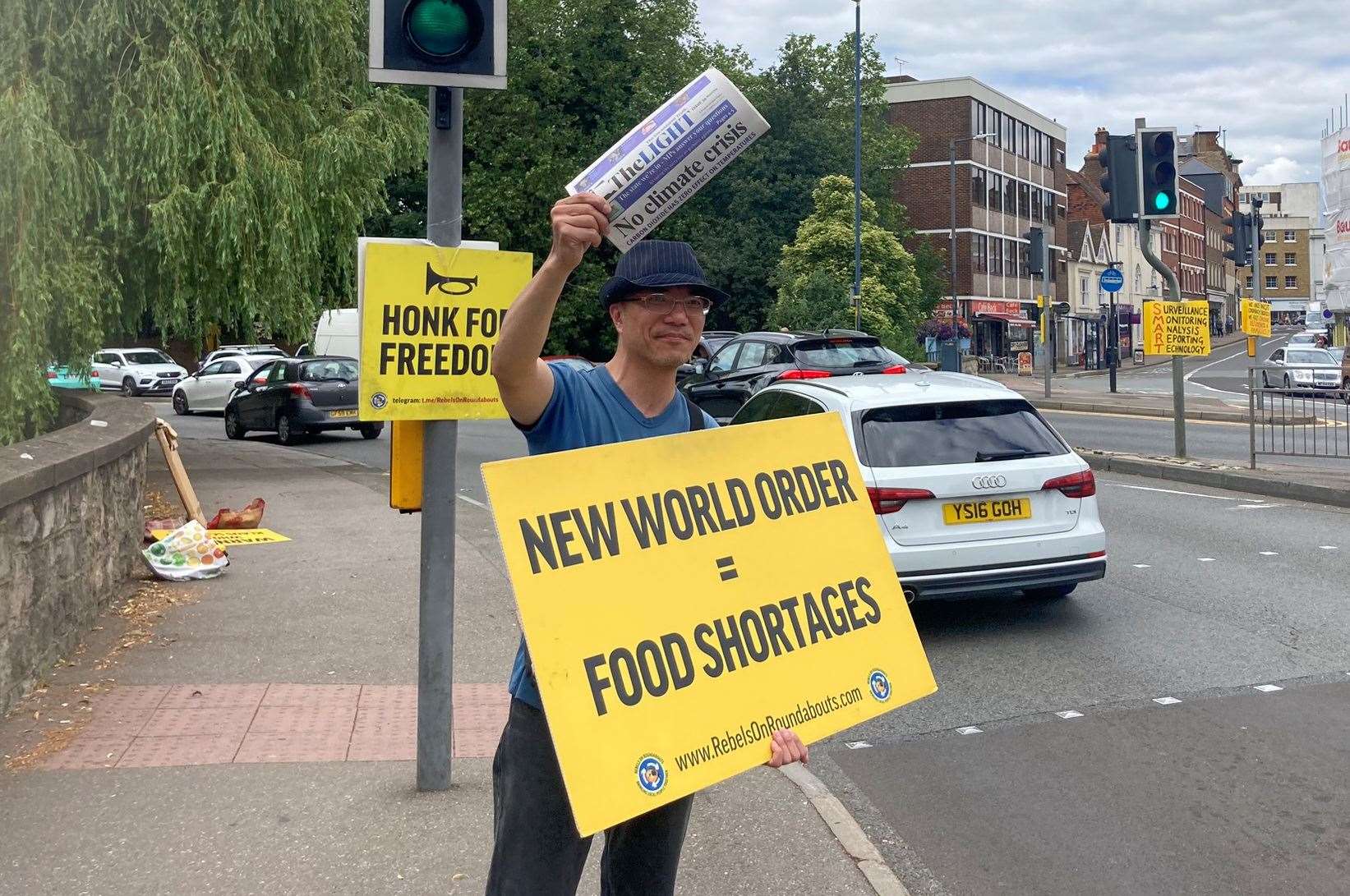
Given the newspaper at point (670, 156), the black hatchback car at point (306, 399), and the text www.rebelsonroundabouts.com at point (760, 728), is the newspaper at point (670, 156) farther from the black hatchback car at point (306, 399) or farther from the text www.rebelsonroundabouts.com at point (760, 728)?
the black hatchback car at point (306, 399)

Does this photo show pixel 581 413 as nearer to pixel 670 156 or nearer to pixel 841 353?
pixel 670 156

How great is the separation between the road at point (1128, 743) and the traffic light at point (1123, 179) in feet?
22.4

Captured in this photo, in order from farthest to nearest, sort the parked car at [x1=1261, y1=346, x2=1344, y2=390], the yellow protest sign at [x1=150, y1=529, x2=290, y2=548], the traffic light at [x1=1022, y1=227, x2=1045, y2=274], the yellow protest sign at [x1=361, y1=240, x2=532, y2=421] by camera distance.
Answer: the traffic light at [x1=1022, y1=227, x2=1045, y2=274]
the parked car at [x1=1261, y1=346, x2=1344, y2=390]
the yellow protest sign at [x1=150, y1=529, x2=290, y2=548]
the yellow protest sign at [x1=361, y1=240, x2=532, y2=421]

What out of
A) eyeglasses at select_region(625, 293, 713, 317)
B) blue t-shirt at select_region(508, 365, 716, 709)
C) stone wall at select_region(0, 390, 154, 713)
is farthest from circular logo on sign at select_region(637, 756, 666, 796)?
stone wall at select_region(0, 390, 154, 713)

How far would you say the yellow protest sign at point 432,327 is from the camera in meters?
4.73

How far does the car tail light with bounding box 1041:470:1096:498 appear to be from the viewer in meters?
8.02

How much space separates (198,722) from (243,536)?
225 inches

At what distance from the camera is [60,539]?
674 centimetres

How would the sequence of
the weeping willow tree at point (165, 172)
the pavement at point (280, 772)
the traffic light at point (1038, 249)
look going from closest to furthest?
the pavement at point (280, 772) < the weeping willow tree at point (165, 172) < the traffic light at point (1038, 249)

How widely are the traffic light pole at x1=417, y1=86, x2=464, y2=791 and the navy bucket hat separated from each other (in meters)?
1.95

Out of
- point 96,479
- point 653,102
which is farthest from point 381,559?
point 653,102

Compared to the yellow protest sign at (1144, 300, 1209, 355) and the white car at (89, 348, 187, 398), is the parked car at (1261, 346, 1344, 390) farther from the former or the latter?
the white car at (89, 348, 187, 398)

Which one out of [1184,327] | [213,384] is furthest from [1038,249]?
[213,384]

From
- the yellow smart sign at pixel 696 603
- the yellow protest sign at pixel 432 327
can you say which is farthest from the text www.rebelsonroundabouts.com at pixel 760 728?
the yellow protest sign at pixel 432 327
